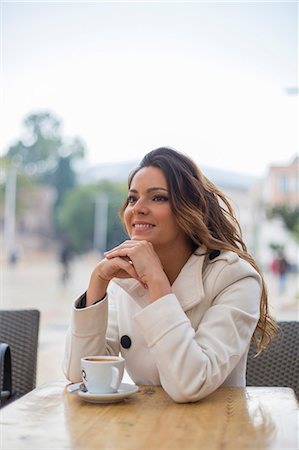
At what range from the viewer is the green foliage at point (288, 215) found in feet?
42.0

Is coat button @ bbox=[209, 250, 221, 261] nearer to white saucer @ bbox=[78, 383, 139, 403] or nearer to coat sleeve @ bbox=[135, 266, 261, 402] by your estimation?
coat sleeve @ bbox=[135, 266, 261, 402]

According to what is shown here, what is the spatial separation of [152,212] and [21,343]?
0.72 meters

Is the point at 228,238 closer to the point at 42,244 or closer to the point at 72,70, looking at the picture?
the point at 72,70

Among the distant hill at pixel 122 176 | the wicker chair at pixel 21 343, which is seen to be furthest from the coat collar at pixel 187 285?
the distant hill at pixel 122 176

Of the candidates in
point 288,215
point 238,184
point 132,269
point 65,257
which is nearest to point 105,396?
point 132,269

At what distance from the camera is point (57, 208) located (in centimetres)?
3531

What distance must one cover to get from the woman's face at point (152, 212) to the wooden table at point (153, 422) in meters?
0.33

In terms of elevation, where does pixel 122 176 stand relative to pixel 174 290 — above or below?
above

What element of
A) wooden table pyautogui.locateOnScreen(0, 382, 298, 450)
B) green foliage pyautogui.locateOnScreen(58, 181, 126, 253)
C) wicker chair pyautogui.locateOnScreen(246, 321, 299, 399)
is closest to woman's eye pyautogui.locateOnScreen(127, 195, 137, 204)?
wooden table pyautogui.locateOnScreen(0, 382, 298, 450)

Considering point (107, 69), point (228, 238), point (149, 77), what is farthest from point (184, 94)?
point (228, 238)

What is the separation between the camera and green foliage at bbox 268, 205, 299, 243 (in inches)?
504

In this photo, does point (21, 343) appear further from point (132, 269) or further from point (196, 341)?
point (196, 341)

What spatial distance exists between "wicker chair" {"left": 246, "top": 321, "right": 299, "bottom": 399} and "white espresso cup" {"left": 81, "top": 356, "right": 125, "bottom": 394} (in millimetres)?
705

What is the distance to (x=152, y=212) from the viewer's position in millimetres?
1506
